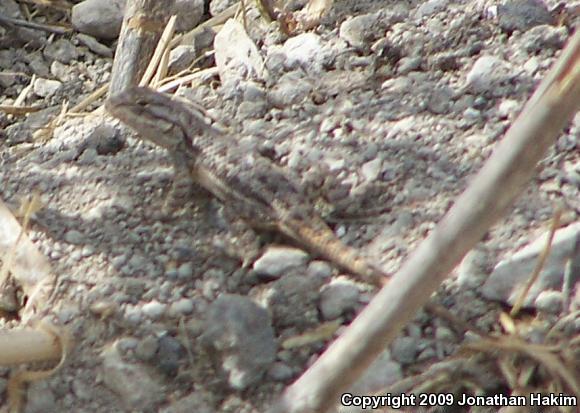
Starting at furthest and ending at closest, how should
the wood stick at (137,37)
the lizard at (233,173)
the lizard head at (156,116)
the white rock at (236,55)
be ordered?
the wood stick at (137,37)
the white rock at (236,55)
the lizard head at (156,116)
the lizard at (233,173)

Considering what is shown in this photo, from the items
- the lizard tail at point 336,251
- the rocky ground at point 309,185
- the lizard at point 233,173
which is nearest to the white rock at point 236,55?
the rocky ground at point 309,185

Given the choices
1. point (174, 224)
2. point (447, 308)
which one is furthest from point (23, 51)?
point (447, 308)

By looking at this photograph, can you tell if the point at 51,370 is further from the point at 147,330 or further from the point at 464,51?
the point at 464,51

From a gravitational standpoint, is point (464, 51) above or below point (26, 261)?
above

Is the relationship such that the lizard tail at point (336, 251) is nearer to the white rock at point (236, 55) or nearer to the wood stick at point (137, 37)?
the white rock at point (236, 55)

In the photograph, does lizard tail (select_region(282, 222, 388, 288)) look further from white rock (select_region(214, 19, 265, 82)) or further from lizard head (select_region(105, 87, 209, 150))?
white rock (select_region(214, 19, 265, 82))

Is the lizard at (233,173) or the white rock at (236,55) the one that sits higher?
the white rock at (236,55)
